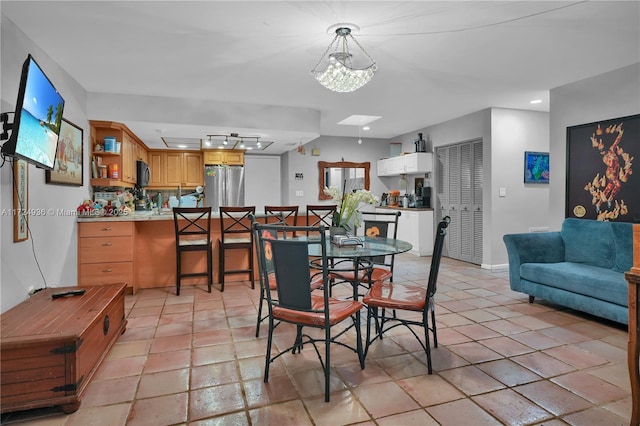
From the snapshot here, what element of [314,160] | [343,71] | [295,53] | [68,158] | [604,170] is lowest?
[604,170]

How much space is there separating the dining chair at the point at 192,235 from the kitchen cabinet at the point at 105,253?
506mm

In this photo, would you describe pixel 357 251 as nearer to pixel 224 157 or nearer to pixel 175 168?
pixel 224 157

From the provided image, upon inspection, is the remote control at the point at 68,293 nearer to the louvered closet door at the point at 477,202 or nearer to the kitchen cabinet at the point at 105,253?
the kitchen cabinet at the point at 105,253

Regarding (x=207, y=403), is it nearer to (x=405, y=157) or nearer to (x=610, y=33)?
(x=610, y=33)

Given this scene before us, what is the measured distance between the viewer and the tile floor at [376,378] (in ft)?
6.10

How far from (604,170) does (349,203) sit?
2.94 m

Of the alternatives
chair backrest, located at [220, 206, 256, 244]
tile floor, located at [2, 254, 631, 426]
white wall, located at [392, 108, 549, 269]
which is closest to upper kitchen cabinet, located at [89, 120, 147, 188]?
chair backrest, located at [220, 206, 256, 244]

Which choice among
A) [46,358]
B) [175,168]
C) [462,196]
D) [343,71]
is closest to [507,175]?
[462,196]

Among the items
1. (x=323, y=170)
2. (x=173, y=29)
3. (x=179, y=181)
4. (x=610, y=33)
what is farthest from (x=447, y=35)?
(x=179, y=181)

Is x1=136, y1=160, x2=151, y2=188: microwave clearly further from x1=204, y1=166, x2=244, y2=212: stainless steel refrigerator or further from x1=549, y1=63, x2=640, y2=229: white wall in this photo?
x1=549, y1=63, x2=640, y2=229: white wall

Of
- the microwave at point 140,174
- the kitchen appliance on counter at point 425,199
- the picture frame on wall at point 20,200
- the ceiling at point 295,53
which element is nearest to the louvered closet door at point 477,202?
the ceiling at point 295,53

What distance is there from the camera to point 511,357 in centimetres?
253

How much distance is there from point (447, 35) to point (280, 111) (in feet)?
9.20

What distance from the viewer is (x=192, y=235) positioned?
4531 millimetres
